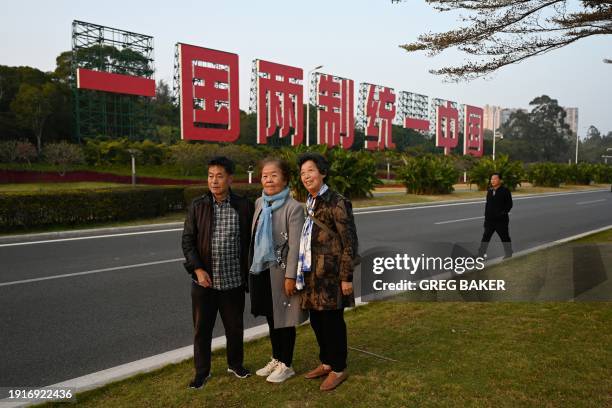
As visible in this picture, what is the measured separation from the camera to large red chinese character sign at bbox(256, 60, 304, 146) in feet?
116

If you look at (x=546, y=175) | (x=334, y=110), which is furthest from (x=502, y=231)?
(x=334, y=110)

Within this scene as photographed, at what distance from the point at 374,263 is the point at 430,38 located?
3139mm

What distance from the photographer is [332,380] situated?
3.21m

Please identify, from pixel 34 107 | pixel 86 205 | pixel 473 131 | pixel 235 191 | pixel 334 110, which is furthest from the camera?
pixel 473 131

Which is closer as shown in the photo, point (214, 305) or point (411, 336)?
point (214, 305)

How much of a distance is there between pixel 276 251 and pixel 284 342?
726 millimetres

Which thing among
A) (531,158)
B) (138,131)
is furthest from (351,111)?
(531,158)

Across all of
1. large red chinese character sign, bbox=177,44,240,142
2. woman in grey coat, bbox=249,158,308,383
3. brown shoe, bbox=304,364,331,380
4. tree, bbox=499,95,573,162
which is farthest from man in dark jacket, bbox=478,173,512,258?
tree, bbox=499,95,573,162

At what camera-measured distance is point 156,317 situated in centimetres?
504

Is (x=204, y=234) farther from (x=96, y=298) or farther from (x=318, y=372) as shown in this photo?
(x=96, y=298)

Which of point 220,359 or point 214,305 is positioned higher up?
point 214,305

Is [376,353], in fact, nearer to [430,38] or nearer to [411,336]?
[411,336]

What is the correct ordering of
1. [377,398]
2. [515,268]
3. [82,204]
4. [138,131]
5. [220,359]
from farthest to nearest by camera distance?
[138,131], [82,204], [515,268], [220,359], [377,398]

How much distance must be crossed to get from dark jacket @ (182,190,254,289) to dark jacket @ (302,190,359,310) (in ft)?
1.78
